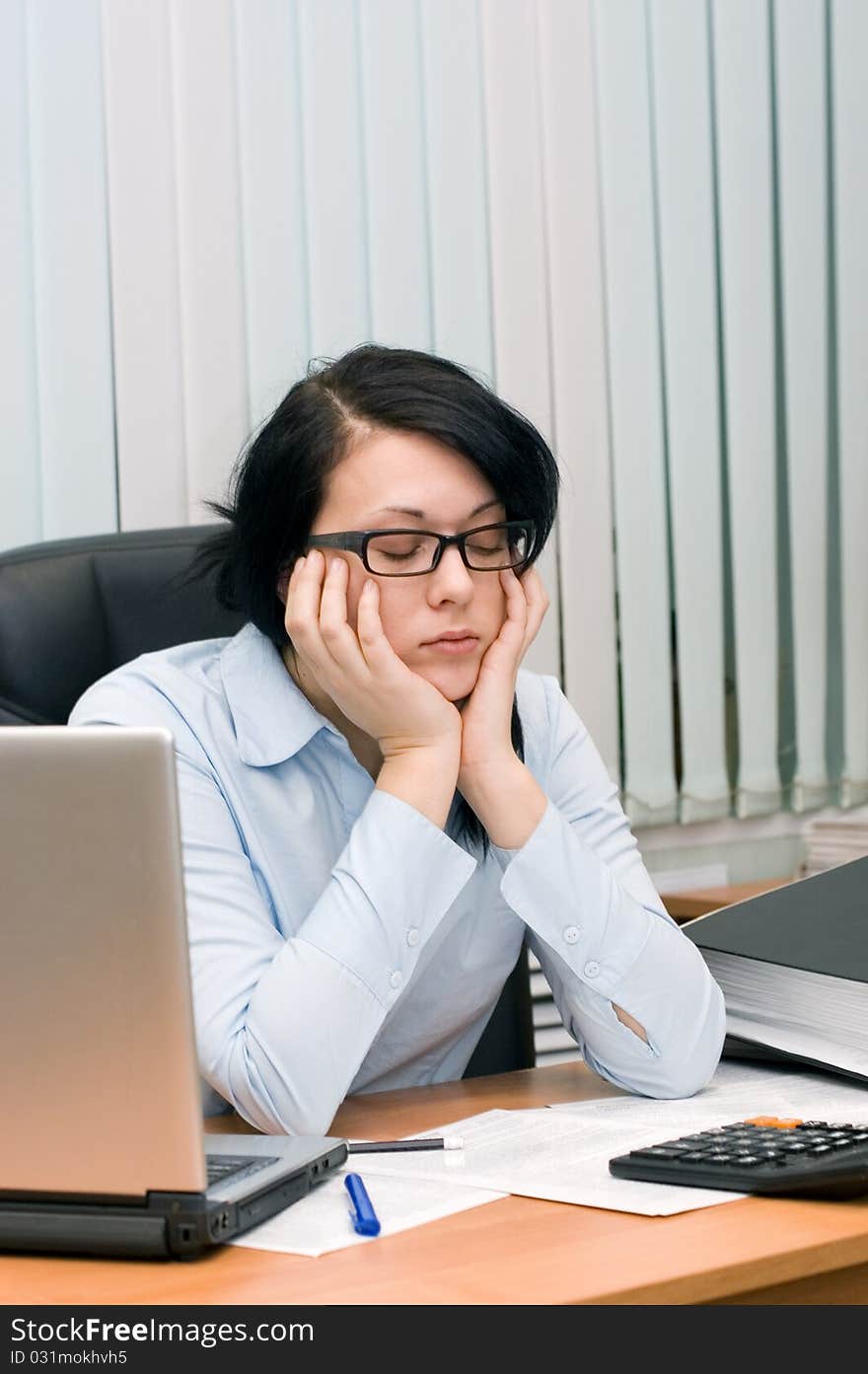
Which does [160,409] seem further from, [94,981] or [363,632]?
[94,981]

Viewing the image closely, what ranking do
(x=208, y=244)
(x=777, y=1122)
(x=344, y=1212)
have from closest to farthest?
(x=344, y=1212), (x=777, y=1122), (x=208, y=244)

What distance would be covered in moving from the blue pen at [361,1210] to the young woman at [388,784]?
8.0 inches

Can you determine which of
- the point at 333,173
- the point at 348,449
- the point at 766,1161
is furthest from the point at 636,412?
the point at 766,1161

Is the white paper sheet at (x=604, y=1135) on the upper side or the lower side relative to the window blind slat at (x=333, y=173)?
lower

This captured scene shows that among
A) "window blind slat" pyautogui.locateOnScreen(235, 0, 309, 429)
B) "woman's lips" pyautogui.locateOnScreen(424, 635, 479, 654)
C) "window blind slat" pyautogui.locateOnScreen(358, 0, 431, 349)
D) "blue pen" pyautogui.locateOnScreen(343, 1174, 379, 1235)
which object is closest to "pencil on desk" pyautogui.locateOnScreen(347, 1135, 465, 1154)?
"blue pen" pyautogui.locateOnScreen(343, 1174, 379, 1235)

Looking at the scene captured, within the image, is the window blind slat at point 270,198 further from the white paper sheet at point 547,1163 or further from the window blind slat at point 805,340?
the white paper sheet at point 547,1163

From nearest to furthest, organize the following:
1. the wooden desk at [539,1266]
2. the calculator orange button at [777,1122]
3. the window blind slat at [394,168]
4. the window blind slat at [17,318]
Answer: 1. the wooden desk at [539,1266]
2. the calculator orange button at [777,1122]
3. the window blind slat at [17,318]
4. the window blind slat at [394,168]

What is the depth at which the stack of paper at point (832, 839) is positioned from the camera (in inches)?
94.3

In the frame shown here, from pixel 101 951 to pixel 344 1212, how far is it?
23cm

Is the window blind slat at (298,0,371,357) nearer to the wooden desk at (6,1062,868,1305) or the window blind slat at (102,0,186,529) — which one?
the window blind slat at (102,0,186,529)

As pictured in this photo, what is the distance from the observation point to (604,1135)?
1.05 meters

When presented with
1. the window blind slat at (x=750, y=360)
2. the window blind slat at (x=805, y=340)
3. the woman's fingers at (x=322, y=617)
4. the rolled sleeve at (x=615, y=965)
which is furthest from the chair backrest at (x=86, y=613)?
the window blind slat at (x=805, y=340)

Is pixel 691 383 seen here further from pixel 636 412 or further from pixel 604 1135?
pixel 604 1135
